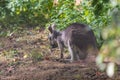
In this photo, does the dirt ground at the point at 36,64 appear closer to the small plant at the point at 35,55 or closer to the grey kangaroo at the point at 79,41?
the small plant at the point at 35,55

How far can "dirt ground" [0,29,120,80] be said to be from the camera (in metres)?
4.93

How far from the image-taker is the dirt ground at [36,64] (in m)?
4.93

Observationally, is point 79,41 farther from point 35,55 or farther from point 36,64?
point 35,55

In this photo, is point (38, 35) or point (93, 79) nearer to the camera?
point (93, 79)

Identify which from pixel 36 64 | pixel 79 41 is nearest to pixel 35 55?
pixel 36 64

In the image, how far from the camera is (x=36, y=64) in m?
5.56

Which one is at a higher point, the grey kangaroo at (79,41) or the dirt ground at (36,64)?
the grey kangaroo at (79,41)

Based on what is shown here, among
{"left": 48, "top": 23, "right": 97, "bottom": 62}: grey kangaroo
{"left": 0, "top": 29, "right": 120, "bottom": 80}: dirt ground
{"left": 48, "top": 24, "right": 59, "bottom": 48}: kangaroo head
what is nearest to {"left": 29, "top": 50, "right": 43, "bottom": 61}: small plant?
{"left": 0, "top": 29, "right": 120, "bottom": 80}: dirt ground

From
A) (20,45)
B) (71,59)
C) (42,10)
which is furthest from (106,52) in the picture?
(42,10)

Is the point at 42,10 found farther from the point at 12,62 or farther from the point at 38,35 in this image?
the point at 12,62

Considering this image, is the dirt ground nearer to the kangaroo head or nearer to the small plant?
the small plant

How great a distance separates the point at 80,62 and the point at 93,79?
2.72 feet

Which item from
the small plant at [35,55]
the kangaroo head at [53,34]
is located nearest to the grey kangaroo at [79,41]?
the kangaroo head at [53,34]

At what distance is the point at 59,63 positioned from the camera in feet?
18.3
